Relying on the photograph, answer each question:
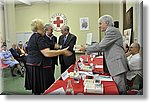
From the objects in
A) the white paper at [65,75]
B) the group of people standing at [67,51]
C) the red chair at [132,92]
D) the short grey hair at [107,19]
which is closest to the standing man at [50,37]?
the group of people standing at [67,51]

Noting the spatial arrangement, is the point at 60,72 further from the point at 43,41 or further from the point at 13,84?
the point at 13,84

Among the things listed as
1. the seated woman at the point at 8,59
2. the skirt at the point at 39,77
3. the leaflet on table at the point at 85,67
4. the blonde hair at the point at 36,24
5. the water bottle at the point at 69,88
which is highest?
the blonde hair at the point at 36,24

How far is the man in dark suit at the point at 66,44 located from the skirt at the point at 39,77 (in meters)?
0.12

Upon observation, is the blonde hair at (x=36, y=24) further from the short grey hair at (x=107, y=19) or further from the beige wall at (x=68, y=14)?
the short grey hair at (x=107, y=19)

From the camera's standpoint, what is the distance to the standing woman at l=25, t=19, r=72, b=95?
1729mm

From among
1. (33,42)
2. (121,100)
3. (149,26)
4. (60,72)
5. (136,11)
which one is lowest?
(121,100)

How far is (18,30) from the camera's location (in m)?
1.73

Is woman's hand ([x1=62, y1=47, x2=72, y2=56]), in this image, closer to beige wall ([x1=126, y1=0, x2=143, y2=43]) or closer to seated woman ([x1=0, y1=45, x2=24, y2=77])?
seated woman ([x1=0, y1=45, x2=24, y2=77])

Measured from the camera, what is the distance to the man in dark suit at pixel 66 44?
5.66ft

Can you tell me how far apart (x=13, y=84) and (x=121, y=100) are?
0.88m

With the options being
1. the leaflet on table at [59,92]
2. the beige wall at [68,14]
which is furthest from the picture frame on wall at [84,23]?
the leaflet on table at [59,92]

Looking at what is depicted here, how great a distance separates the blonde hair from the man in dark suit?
17cm

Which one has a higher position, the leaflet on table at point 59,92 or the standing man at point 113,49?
the standing man at point 113,49

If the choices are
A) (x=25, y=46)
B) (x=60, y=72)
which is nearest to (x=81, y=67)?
(x=60, y=72)
